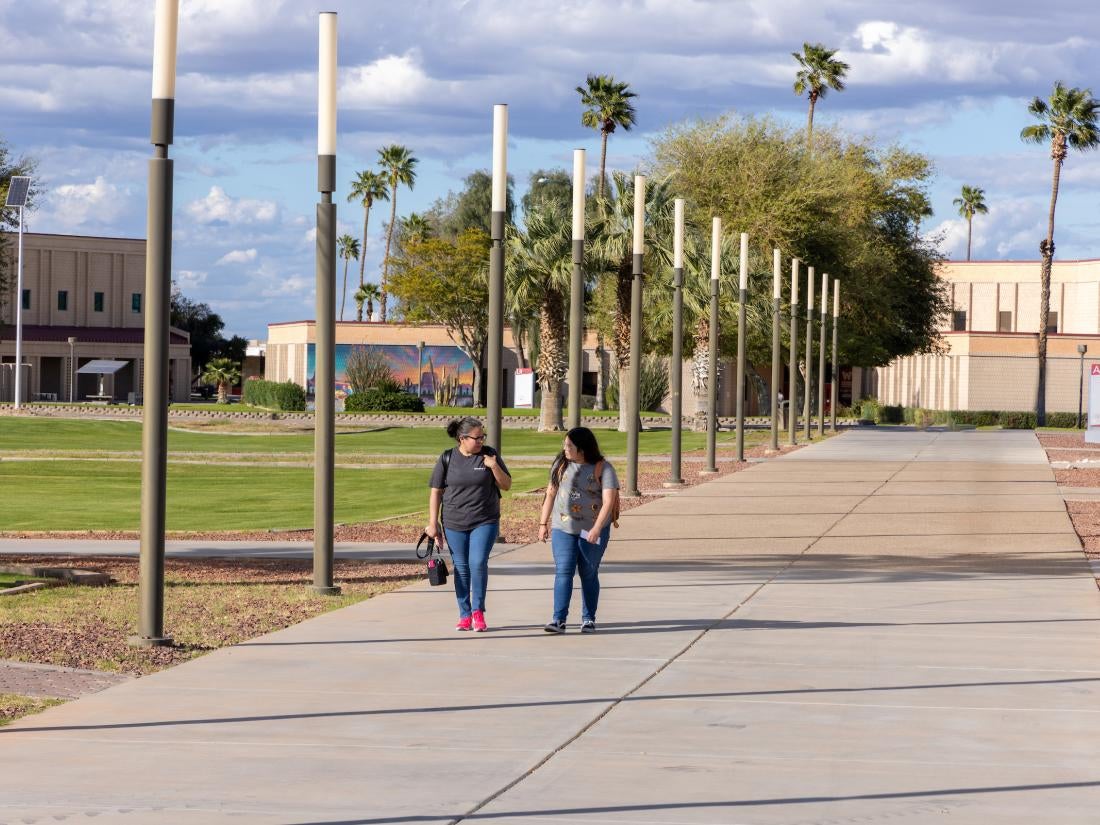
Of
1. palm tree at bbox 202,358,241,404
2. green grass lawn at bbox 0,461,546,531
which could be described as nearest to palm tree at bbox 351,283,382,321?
palm tree at bbox 202,358,241,404

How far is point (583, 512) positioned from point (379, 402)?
65.0 metres

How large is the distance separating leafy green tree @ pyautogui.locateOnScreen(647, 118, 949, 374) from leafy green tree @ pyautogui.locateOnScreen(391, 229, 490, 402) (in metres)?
17.1

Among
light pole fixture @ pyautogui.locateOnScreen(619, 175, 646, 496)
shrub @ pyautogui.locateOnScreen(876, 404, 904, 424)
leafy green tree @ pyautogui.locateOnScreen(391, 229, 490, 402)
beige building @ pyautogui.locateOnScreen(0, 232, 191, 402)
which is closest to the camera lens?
light pole fixture @ pyautogui.locateOnScreen(619, 175, 646, 496)

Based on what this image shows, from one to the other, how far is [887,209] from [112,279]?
4690cm

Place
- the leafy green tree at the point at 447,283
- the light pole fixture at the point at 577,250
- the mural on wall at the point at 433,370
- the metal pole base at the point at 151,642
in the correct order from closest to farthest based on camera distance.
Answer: the metal pole base at the point at 151,642 → the light pole fixture at the point at 577,250 → the leafy green tree at the point at 447,283 → the mural on wall at the point at 433,370

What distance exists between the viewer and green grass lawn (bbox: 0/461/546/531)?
976 inches

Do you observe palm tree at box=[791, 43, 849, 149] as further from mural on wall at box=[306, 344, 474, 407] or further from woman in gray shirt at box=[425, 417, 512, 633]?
woman in gray shirt at box=[425, 417, 512, 633]

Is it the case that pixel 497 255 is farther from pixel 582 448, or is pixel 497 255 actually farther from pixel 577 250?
pixel 582 448

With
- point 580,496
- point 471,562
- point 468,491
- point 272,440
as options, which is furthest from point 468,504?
point 272,440

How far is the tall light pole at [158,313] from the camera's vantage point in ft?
39.2

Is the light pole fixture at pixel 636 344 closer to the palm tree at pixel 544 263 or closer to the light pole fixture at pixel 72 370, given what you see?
the palm tree at pixel 544 263

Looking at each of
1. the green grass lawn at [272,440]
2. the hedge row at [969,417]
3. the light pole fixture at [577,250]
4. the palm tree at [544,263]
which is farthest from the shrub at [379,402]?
the light pole fixture at [577,250]

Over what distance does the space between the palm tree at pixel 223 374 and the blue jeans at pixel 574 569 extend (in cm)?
8842

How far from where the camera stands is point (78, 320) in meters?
101
